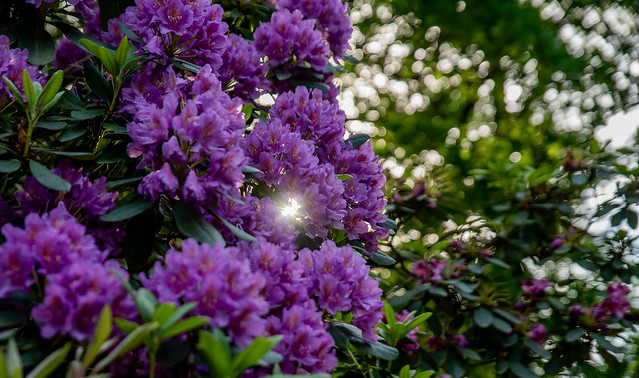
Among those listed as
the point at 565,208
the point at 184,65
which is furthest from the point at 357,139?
the point at 565,208

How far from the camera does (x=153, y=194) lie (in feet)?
3.30

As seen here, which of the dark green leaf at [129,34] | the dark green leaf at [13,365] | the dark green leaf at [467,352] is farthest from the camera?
the dark green leaf at [467,352]

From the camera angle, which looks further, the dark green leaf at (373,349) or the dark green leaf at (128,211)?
the dark green leaf at (373,349)

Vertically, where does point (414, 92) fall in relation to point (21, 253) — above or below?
below

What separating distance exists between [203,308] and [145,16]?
0.80 metres

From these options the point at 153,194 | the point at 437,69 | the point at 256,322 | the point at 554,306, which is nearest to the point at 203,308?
the point at 256,322

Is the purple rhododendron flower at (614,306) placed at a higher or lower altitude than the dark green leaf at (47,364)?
lower

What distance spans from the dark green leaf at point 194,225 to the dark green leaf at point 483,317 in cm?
163

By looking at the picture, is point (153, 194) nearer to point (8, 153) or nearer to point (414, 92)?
Answer: point (8, 153)

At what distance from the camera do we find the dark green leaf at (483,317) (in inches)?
89.9

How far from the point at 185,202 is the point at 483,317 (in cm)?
172

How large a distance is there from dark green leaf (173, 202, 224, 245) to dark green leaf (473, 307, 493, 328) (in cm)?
163

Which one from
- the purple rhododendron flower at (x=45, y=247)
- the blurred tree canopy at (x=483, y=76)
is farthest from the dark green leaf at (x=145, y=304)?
the blurred tree canopy at (x=483, y=76)

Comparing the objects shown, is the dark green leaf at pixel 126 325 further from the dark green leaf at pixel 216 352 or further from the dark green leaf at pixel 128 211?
the dark green leaf at pixel 128 211
